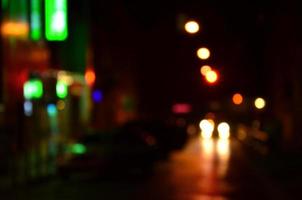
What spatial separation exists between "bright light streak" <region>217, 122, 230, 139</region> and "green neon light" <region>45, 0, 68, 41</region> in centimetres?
3435

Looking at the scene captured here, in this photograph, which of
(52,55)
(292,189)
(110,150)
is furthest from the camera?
(52,55)

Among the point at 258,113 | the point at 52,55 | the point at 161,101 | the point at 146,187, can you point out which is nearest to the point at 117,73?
the point at 161,101

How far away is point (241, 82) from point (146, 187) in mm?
8200

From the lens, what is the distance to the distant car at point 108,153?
2422 centimetres

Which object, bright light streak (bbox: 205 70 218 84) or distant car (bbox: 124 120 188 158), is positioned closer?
bright light streak (bbox: 205 70 218 84)

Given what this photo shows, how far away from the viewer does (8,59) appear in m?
26.9

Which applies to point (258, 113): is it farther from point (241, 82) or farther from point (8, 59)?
point (8, 59)

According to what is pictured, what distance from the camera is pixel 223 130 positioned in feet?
207

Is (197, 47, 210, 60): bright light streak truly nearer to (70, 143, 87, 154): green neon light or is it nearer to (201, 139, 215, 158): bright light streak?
(70, 143, 87, 154): green neon light

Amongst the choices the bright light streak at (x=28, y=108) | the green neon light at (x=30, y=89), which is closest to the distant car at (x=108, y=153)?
the green neon light at (x=30, y=89)

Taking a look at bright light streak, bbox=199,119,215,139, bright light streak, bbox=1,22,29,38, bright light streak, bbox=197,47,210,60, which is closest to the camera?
bright light streak, bbox=197,47,210,60

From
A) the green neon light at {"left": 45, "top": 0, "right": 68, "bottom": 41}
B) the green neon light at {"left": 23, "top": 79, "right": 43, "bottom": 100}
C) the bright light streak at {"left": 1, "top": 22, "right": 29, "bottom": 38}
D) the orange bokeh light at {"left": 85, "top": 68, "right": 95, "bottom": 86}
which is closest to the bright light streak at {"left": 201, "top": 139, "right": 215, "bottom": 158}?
the orange bokeh light at {"left": 85, "top": 68, "right": 95, "bottom": 86}

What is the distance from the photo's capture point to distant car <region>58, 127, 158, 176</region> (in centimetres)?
2422

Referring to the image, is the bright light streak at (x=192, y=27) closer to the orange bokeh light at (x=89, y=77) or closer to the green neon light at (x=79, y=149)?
the green neon light at (x=79, y=149)
